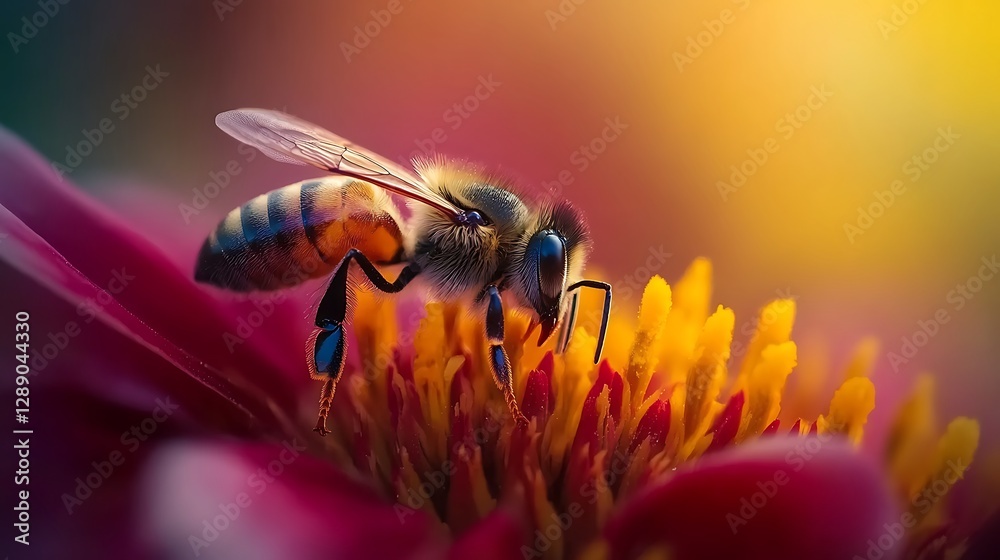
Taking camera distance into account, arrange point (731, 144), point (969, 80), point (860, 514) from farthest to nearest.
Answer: point (731, 144) < point (969, 80) < point (860, 514)

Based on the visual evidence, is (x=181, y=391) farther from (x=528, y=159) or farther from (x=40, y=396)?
(x=528, y=159)

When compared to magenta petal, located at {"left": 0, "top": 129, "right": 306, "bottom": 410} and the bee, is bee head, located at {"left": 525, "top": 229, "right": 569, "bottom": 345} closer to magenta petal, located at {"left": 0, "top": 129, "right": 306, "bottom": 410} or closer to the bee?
the bee

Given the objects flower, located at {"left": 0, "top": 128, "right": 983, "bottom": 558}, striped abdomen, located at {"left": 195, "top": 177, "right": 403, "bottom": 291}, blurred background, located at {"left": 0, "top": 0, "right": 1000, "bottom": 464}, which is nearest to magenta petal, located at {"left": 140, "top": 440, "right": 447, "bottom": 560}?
flower, located at {"left": 0, "top": 128, "right": 983, "bottom": 558}

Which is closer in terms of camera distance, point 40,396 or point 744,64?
point 40,396

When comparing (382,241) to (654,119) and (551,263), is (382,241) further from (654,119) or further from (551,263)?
(654,119)

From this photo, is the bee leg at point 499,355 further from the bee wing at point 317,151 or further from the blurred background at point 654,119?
the blurred background at point 654,119

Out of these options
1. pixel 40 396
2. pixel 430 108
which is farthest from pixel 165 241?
pixel 430 108

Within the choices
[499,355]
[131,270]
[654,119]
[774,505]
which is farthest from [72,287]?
[654,119]
